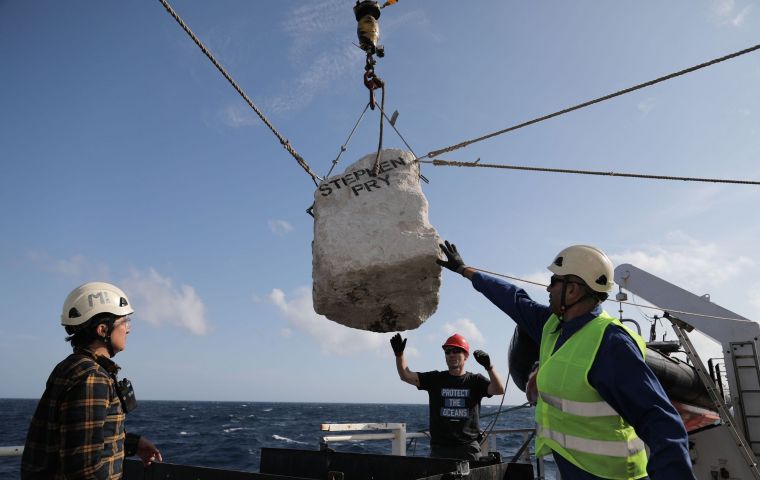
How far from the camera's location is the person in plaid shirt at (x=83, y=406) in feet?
7.06

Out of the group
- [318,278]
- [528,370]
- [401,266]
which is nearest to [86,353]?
[318,278]

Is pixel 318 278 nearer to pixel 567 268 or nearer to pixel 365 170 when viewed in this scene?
pixel 365 170

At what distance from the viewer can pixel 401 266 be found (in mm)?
3904

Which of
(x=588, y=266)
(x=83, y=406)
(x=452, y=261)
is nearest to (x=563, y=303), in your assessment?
(x=588, y=266)

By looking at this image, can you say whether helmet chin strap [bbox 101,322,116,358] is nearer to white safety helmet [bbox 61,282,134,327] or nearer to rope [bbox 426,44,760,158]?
white safety helmet [bbox 61,282,134,327]

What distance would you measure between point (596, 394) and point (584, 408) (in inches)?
3.4

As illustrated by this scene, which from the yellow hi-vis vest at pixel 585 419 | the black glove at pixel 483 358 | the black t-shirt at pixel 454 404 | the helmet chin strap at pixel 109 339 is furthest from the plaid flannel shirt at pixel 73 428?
the black glove at pixel 483 358

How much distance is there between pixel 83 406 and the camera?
86.0 inches

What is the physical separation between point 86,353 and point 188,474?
0.95 meters

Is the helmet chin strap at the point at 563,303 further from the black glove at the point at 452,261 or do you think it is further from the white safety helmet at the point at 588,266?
the black glove at the point at 452,261

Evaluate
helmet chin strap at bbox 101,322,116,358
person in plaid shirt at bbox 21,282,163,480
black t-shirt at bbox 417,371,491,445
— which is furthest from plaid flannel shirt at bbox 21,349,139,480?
black t-shirt at bbox 417,371,491,445

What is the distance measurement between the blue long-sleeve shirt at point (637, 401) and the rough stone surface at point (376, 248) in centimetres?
153

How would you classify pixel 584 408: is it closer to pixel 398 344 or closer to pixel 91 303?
pixel 91 303

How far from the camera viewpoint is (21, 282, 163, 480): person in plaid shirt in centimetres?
215
